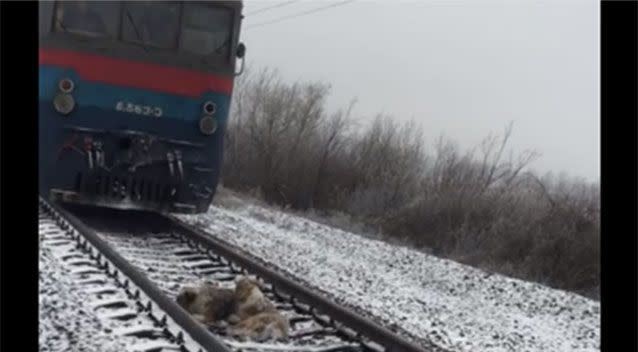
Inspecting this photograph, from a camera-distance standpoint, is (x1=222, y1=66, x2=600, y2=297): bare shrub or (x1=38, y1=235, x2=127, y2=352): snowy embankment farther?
(x1=222, y1=66, x2=600, y2=297): bare shrub

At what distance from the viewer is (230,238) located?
11.3 meters

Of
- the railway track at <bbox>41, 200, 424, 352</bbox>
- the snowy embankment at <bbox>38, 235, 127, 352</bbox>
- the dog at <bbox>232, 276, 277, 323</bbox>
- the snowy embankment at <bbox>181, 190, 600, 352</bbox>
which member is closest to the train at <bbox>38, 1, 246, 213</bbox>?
the railway track at <bbox>41, 200, 424, 352</bbox>

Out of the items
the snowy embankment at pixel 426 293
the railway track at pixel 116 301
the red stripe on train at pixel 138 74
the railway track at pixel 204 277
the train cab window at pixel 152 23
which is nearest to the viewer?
the railway track at pixel 116 301

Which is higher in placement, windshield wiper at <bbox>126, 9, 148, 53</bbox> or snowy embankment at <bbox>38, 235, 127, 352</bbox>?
windshield wiper at <bbox>126, 9, 148, 53</bbox>

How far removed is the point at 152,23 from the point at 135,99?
3.43ft

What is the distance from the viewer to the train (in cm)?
968

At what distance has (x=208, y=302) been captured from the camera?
638cm

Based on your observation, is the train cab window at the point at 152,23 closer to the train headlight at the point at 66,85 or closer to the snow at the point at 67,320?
the train headlight at the point at 66,85

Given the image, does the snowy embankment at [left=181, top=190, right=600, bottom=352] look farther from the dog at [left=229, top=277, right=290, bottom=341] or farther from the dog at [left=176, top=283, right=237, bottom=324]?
the dog at [left=176, top=283, right=237, bottom=324]

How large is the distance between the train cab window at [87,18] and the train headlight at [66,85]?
61 centimetres

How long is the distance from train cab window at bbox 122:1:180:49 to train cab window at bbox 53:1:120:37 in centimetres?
16

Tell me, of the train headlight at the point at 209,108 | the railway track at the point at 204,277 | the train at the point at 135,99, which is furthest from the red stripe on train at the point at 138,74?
the railway track at the point at 204,277

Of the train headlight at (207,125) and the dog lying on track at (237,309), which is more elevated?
Result: the train headlight at (207,125)

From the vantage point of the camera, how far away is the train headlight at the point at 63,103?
9.62 m
